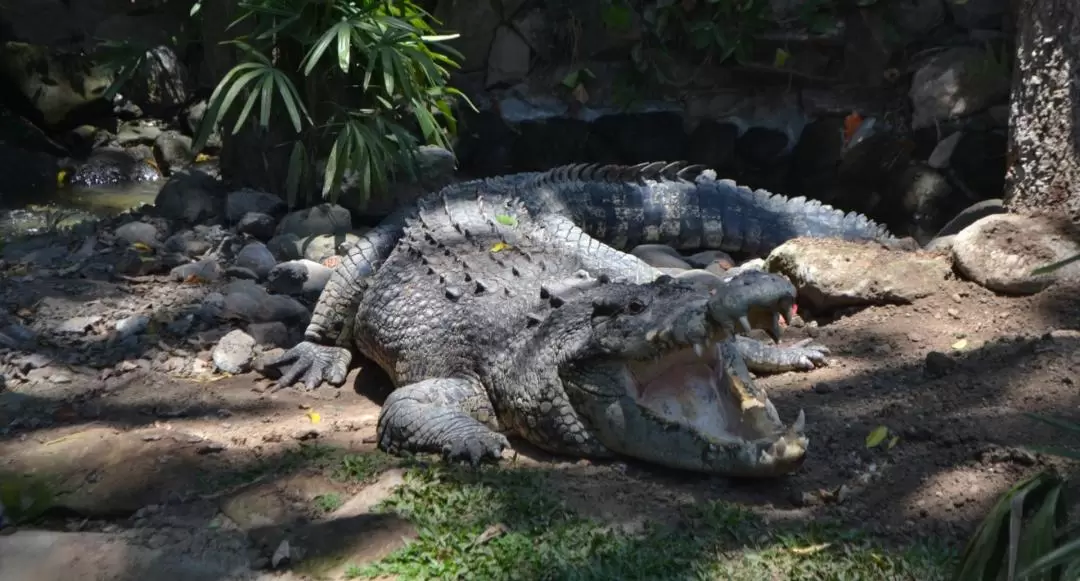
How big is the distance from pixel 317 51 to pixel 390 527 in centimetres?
401

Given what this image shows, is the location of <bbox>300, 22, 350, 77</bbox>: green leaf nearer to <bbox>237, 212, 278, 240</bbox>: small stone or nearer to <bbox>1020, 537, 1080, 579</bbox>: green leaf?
<bbox>237, 212, 278, 240</bbox>: small stone

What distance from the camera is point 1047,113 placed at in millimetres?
4789

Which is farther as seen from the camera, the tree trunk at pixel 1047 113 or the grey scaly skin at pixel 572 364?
the tree trunk at pixel 1047 113

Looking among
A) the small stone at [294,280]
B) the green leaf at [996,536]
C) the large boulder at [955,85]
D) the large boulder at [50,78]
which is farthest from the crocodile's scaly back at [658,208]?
the large boulder at [50,78]

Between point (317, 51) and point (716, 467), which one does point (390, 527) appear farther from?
point (317, 51)

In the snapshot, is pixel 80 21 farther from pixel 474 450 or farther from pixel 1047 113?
pixel 1047 113

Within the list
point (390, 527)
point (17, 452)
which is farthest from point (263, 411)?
point (390, 527)

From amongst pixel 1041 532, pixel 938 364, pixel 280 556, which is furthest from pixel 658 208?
pixel 1041 532

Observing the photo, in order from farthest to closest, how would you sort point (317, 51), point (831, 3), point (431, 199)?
point (831, 3)
point (317, 51)
point (431, 199)

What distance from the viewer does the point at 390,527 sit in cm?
291

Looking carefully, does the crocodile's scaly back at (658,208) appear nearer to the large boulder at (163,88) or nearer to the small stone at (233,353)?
the small stone at (233,353)

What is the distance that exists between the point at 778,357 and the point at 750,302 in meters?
1.50

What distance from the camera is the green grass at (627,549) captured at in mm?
2604

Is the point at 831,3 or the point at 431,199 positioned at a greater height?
the point at 831,3
